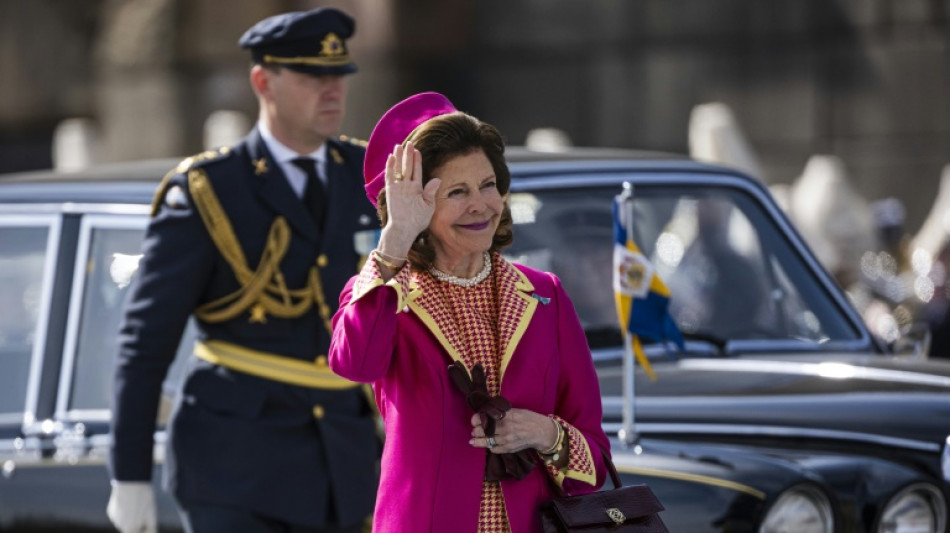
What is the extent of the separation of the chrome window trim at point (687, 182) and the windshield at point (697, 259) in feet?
0.05

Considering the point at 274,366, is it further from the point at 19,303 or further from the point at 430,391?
the point at 430,391

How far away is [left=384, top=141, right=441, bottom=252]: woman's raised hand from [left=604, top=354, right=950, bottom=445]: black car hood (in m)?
1.47

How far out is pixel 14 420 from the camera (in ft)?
17.8

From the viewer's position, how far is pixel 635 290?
4.96m

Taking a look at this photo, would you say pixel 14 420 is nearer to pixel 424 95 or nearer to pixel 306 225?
pixel 306 225

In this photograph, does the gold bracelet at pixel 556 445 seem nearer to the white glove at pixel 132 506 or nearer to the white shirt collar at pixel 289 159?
the white glove at pixel 132 506

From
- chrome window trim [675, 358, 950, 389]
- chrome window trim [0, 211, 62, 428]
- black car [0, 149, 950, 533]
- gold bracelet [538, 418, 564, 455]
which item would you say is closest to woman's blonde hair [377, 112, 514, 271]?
gold bracelet [538, 418, 564, 455]

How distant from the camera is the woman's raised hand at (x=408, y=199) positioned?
11.1ft

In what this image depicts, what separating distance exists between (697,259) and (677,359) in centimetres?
44

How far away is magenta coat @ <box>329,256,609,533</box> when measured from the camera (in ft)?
11.1

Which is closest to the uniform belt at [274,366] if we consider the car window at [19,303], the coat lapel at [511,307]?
the car window at [19,303]

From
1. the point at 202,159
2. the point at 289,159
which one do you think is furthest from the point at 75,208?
the point at 289,159

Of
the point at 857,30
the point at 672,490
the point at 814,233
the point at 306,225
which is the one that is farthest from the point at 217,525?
the point at 857,30

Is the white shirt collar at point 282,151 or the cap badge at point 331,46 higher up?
the cap badge at point 331,46
